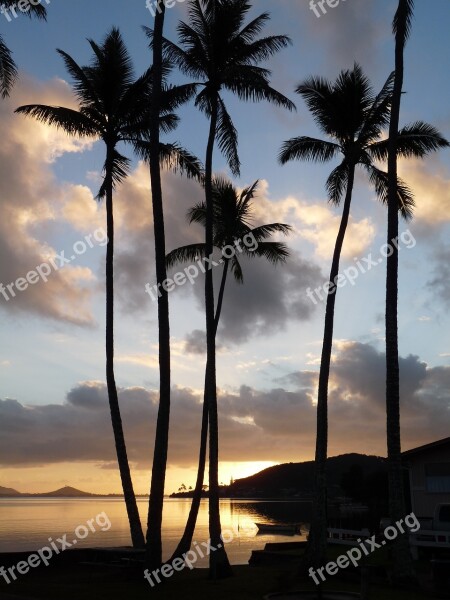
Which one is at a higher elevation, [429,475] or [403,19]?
[403,19]

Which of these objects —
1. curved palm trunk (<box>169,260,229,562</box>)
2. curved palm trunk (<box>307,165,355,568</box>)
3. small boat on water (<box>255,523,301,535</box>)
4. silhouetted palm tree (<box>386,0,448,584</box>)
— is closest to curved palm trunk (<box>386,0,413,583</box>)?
silhouetted palm tree (<box>386,0,448,584</box>)

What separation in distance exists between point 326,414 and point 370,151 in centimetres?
995

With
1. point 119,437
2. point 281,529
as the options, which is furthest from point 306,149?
point 281,529

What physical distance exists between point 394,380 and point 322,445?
4396 mm

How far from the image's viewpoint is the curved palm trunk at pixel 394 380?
17.2 meters

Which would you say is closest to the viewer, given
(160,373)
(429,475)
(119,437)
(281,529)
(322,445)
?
(160,373)

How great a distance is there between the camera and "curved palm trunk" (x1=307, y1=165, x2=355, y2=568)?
67.2 ft

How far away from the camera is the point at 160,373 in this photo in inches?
748

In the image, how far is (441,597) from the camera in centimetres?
1565

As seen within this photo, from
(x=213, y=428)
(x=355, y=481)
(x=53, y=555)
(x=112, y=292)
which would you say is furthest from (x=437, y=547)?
(x=355, y=481)

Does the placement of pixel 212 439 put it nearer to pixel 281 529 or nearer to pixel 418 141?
pixel 418 141

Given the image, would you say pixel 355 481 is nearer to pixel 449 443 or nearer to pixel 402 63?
pixel 449 443

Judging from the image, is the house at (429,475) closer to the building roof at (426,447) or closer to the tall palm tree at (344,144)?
the building roof at (426,447)

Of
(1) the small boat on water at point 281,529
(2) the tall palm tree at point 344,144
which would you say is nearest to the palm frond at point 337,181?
(2) the tall palm tree at point 344,144
